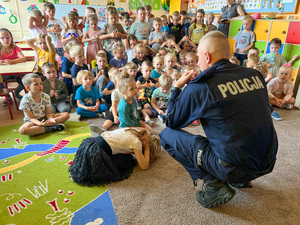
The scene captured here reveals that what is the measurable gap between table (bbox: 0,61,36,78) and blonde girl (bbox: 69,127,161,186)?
6.14 ft

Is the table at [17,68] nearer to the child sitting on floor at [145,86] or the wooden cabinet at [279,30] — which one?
the child sitting on floor at [145,86]

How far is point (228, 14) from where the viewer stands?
612 cm

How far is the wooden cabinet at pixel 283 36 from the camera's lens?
14.1 feet

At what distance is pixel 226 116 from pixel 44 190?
5.06ft

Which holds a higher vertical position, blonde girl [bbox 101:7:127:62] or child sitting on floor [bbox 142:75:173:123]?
blonde girl [bbox 101:7:127:62]

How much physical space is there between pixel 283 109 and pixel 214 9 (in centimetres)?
450

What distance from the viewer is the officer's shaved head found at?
5.01 feet

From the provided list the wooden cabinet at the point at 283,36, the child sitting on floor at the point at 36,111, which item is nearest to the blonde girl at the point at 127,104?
the child sitting on floor at the point at 36,111

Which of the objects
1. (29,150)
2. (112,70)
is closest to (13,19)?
(112,70)

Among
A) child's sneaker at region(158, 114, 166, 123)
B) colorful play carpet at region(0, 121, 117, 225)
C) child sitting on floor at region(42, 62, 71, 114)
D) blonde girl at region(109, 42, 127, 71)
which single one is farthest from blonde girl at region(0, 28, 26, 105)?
child's sneaker at region(158, 114, 166, 123)

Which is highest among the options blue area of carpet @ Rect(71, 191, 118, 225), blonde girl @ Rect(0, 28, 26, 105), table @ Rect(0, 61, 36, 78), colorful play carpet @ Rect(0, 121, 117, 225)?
blonde girl @ Rect(0, 28, 26, 105)

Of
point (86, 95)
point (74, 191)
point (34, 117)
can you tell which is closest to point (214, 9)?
point (86, 95)

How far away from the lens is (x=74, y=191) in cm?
183

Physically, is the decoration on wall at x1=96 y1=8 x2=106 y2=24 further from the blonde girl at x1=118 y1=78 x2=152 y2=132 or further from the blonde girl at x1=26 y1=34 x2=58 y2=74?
the blonde girl at x1=118 y1=78 x2=152 y2=132
